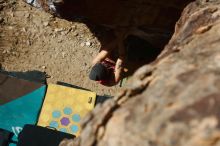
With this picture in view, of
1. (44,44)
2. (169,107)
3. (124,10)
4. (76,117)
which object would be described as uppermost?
(44,44)

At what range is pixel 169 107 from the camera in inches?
49.2

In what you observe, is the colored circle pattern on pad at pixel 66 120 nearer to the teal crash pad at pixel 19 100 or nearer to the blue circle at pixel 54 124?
the blue circle at pixel 54 124

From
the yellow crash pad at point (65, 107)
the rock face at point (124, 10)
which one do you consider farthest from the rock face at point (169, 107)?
the yellow crash pad at point (65, 107)

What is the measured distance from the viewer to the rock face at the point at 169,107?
1.18 meters

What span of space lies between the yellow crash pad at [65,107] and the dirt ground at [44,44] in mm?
737

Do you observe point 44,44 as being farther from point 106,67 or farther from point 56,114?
point 106,67

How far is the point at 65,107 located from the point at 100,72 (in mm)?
526

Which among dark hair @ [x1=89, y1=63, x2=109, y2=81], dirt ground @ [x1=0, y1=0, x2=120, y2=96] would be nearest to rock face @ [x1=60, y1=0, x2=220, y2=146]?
dark hair @ [x1=89, y1=63, x2=109, y2=81]

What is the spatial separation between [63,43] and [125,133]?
393cm

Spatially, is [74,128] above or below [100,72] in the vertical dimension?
below

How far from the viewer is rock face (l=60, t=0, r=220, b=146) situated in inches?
46.3

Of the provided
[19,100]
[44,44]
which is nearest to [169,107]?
[19,100]

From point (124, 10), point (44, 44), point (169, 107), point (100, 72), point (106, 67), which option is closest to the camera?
point (169, 107)

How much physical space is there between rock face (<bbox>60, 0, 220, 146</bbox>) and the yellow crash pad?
8.68ft
